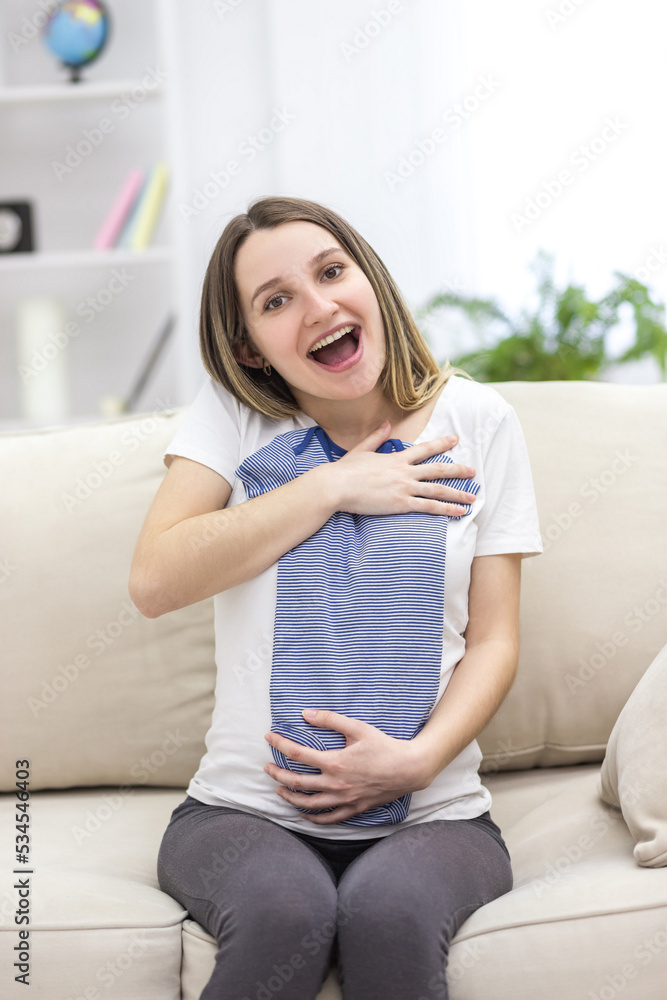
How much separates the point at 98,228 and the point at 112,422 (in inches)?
69.3

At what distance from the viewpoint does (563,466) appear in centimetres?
129

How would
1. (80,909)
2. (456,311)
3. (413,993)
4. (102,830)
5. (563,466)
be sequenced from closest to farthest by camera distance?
(413,993)
(80,909)
(102,830)
(563,466)
(456,311)

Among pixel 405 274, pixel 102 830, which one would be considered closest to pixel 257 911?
pixel 102 830

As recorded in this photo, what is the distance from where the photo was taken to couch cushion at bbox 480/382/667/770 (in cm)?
122

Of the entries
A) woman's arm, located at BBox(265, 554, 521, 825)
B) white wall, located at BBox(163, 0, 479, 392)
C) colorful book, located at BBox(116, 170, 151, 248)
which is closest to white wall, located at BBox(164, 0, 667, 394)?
white wall, located at BBox(163, 0, 479, 392)

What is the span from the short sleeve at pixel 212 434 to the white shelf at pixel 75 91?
6.35 feet

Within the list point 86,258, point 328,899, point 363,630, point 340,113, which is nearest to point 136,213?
point 86,258

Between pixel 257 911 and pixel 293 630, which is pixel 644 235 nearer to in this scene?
pixel 293 630

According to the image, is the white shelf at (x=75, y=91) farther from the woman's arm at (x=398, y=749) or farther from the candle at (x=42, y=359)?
the woman's arm at (x=398, y=749)

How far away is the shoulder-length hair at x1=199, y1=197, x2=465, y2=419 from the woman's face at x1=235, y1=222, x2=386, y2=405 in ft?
0.05

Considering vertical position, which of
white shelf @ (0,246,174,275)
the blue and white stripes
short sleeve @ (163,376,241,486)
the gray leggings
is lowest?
the gray leggings

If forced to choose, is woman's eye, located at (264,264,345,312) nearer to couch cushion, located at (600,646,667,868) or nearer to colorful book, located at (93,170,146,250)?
couch cushion, located at (600,646,667,868)

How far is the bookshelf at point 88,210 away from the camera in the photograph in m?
2.85

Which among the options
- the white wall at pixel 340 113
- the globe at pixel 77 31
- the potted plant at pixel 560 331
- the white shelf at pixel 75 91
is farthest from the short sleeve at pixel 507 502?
the globe at pixel 77 31
